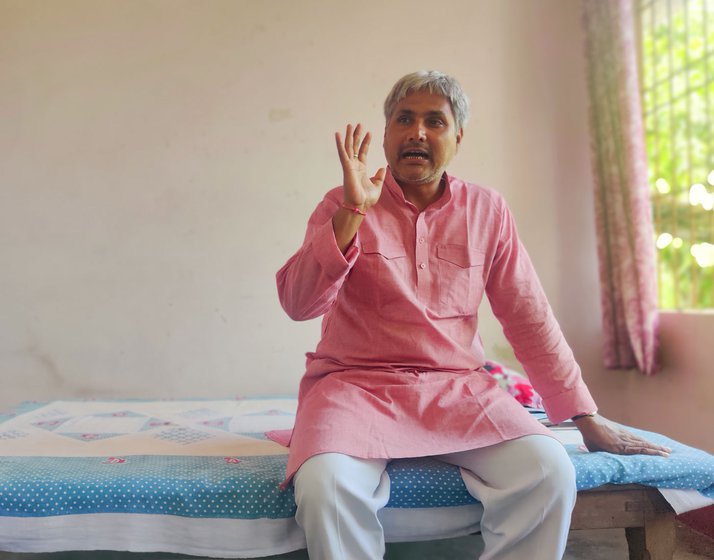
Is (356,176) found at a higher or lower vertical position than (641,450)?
higher

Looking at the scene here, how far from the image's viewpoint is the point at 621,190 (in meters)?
2.87

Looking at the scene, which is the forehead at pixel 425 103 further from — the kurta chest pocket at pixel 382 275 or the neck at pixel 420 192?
the kurta chest pocket at pixel 382 275

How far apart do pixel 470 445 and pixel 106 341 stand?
208 centimetres

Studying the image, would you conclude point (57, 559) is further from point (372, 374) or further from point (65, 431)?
point (372, 374)

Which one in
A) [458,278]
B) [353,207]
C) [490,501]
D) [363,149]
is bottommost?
[490,501]

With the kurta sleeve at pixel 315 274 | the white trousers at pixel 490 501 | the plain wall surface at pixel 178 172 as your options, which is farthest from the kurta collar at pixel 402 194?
the plain wall surface at pixel 178 172

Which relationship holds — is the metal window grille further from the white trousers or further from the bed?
the white trousers

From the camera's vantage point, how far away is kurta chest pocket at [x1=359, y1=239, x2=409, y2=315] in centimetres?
155

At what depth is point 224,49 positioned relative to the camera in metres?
3.06

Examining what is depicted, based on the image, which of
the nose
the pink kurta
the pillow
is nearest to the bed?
the pink kurta

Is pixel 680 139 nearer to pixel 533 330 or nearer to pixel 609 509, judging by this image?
pixel 533 330

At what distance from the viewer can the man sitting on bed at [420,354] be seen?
1.30 metres

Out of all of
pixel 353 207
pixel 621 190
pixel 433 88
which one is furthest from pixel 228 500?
pixel 621 190

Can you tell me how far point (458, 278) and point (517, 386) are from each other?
86 centimetres
